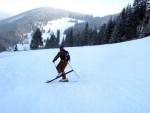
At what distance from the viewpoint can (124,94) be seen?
10266mm

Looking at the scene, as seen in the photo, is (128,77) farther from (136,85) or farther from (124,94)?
(124,94)

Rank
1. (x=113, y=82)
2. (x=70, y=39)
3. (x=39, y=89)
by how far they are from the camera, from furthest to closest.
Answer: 1. (x=70, y=39)
2. (x=113, y=82)
3. (x=39, y=89)

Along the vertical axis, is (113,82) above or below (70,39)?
above

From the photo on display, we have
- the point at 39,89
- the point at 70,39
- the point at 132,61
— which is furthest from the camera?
the point at 70,39

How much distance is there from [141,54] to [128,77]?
647 cm

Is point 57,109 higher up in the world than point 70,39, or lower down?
higher up

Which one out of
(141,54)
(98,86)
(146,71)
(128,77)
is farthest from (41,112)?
(141,54)

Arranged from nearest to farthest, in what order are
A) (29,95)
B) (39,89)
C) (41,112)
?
(41,112)
(29,95)
(39,89)

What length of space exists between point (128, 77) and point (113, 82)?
1.46 meters

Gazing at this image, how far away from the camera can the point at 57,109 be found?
8.44m

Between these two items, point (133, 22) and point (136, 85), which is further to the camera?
point (133, 22)

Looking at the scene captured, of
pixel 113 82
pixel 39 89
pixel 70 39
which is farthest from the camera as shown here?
pixel 70 39

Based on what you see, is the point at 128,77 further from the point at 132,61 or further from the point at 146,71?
the point at 132,61

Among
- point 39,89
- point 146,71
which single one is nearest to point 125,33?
point 146,71
